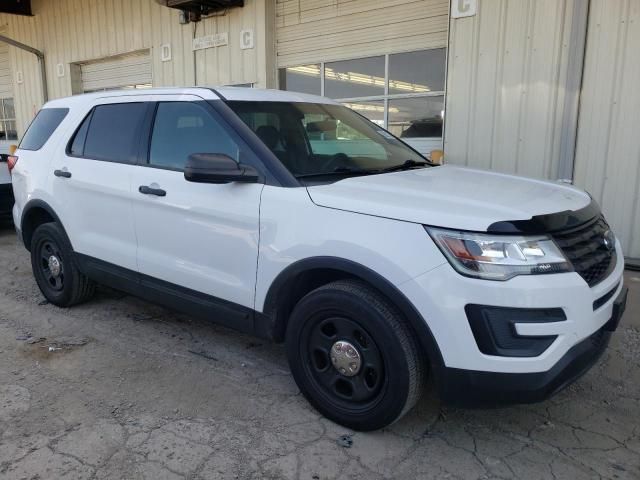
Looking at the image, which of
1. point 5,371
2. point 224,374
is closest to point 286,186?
point 224,374

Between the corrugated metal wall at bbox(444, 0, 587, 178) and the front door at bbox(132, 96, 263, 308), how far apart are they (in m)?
4.06

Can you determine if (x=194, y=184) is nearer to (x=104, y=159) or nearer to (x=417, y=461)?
(x=104, y=159)

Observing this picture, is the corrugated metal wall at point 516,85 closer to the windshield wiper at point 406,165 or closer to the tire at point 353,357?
the windshield wiper at point 406,165

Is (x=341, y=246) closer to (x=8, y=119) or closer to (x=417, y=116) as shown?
(x=417, y=116)

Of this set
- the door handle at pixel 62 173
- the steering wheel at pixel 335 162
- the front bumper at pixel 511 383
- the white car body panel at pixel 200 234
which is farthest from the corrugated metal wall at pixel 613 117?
the door handle at pixel 62 173

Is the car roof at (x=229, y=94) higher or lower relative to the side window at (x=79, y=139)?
higher

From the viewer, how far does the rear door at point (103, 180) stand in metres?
3.82

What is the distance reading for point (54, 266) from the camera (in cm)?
470

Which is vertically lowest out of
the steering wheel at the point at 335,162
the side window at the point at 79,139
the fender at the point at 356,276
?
the fender at the point at 356,276

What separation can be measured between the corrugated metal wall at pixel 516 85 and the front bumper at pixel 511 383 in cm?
405

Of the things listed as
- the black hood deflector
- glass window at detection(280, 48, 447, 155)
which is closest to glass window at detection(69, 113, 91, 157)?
the black hood deflector

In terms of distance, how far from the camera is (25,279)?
5.80 m

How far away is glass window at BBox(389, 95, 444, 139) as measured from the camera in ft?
23.8

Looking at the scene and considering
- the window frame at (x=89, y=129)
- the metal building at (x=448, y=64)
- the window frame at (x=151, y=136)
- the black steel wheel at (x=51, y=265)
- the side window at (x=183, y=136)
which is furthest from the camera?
the metal building at (x=448, y=64)
